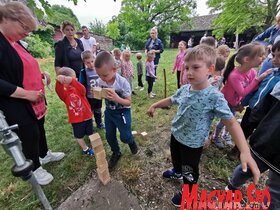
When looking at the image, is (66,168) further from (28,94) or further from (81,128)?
(28,94)

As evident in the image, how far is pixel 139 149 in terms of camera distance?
10.1 ft

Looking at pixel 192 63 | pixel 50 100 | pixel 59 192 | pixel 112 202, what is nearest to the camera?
pixel 192 63

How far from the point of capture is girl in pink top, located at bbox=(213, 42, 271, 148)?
2340 mm

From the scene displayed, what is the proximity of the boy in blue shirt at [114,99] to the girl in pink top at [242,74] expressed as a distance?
147 cm

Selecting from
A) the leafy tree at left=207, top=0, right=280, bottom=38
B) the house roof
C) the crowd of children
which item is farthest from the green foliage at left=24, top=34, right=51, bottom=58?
the house roof

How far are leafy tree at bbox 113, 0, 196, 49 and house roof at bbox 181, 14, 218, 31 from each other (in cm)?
258

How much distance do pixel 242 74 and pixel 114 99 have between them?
5.98 ft

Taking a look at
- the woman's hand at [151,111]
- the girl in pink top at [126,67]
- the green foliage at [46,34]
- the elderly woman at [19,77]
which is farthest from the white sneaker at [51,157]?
the green foliage at [46,34]

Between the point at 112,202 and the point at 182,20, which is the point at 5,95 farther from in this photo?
the point at 182,20

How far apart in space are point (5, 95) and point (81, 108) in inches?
42.5

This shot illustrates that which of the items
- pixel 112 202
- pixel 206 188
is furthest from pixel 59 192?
pixel 206 188

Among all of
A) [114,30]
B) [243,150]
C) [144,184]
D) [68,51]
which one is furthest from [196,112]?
[114,30]

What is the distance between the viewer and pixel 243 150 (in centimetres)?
128
